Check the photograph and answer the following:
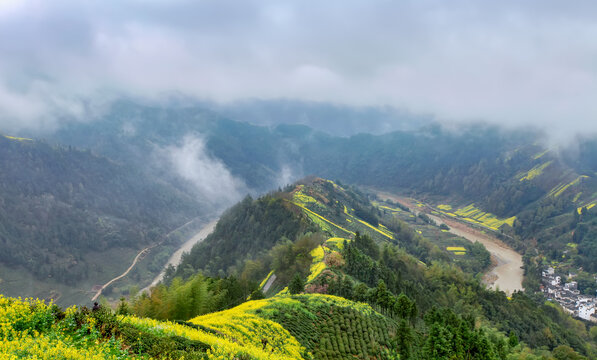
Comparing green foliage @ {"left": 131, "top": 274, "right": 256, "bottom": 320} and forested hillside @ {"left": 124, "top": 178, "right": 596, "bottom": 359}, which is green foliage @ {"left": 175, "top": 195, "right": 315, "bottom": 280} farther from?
green foliage @ {"left": 131, "top": 274, "right": 256, "bottom": 320}

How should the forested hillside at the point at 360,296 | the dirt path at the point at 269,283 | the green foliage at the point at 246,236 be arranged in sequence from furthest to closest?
the green foliage at the point at 246,236, the dirt path at the point at 269,283, the forested hillside at the point at 360,296

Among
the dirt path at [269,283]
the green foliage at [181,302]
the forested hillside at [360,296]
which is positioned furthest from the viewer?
the dirt path at [269,283]

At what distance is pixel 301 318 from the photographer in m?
40.3

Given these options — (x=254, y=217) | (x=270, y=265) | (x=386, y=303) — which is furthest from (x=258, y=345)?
(x=254, y=217)

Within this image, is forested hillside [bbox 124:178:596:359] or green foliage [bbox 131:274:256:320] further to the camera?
green foliage [bbox 131:274:256:320]

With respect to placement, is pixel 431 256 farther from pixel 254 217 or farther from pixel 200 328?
pixel 200 328

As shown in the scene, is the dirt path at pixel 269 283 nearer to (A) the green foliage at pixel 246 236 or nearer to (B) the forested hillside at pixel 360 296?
(B) the forested hillside at pixel 360 296

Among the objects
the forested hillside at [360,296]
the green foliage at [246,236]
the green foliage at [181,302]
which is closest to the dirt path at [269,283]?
the forested hillside at [360,296]

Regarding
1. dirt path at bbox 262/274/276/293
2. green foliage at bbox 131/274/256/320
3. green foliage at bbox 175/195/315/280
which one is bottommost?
green foliage at bbox 131/274/256/320

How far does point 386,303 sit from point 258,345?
114 ft

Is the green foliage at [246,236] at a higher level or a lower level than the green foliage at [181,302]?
higher

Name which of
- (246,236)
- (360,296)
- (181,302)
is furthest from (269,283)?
(246,236)

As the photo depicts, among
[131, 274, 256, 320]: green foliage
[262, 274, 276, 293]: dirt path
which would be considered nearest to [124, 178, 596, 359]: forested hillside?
[131, 274, 256, 320]: green foliage

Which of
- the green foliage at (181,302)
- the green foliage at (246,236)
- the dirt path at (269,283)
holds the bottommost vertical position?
the green foliage at (181,302)
